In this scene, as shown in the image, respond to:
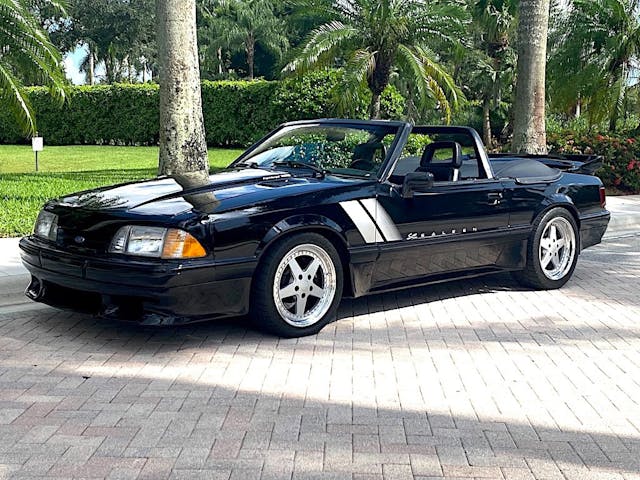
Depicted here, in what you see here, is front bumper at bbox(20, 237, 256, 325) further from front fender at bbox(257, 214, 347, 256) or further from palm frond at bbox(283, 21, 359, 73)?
palm frond at bbox(283, 21, 359, 73)

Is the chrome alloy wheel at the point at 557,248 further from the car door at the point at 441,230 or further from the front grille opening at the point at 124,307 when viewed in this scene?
the front grille opening at the point at 124,307

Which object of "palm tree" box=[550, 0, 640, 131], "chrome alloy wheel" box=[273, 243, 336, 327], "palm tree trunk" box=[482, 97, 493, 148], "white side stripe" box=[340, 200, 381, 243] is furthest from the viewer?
"palm tree trunk" box=[482, 97, 493, 148]

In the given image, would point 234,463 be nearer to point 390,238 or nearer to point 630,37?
point 390,238

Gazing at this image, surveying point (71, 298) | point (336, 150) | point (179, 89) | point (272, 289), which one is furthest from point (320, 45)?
point (71, 298)

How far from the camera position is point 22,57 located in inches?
609

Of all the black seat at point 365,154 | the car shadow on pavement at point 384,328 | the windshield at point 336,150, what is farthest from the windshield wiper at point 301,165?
the car shadow on pavement at point 384,328

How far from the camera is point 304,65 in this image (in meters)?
19.5

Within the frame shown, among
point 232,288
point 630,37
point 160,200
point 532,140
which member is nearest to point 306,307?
point 232,288

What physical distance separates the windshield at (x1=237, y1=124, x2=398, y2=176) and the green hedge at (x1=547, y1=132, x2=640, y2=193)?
11.0 metres

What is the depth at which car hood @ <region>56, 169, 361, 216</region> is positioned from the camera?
535 cm

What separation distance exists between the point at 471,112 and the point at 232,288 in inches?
1143

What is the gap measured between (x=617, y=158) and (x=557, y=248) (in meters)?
9.86

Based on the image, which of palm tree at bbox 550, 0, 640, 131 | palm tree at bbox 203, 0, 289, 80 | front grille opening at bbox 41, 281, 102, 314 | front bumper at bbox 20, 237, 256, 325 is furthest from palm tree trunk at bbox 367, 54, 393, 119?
palm tree at bbox 203, 0, 289, 80

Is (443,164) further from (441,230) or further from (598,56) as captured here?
(598,56)
